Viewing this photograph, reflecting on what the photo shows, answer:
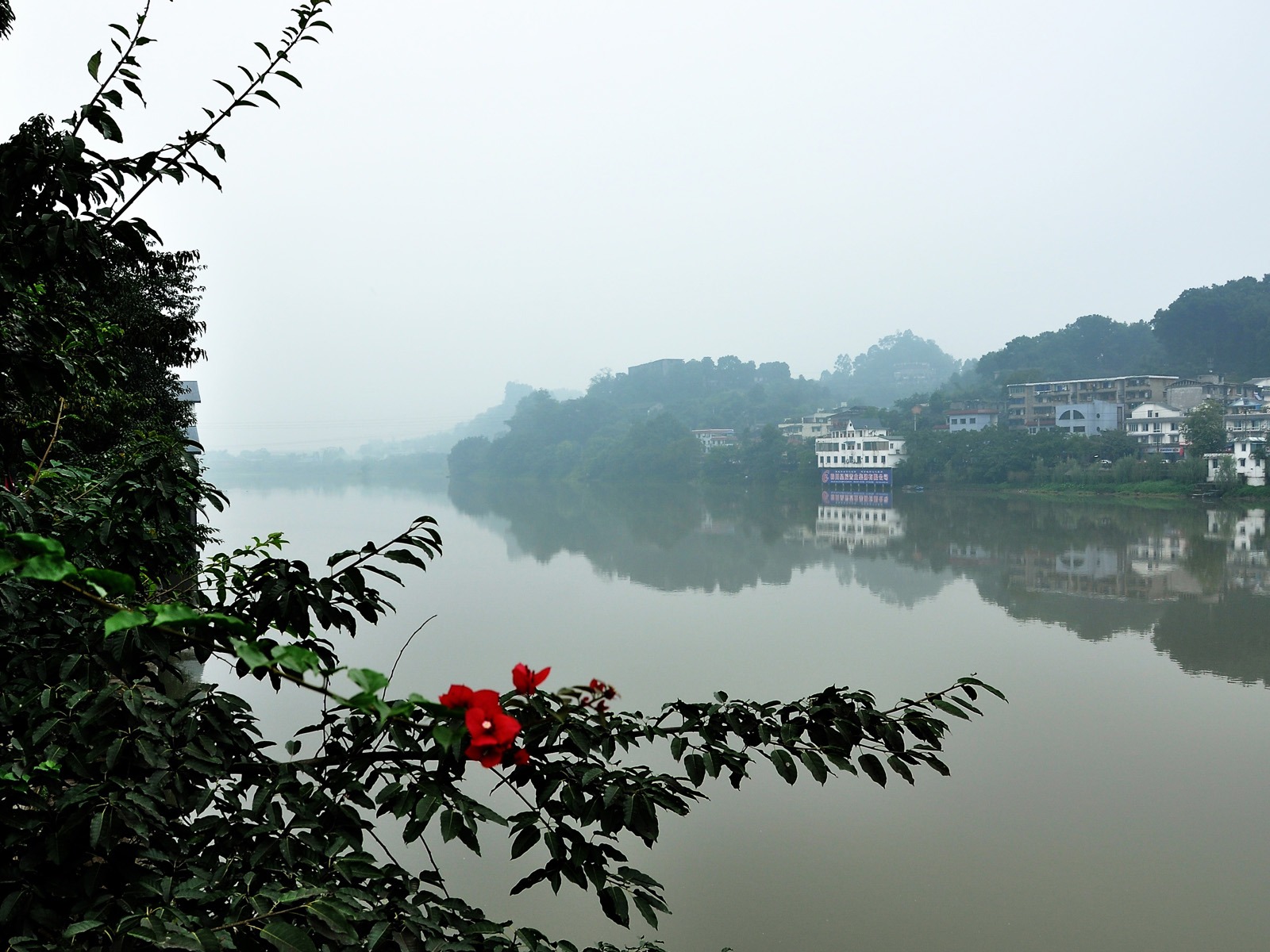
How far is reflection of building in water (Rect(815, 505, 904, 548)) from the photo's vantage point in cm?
1479

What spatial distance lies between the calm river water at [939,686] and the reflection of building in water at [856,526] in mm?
363

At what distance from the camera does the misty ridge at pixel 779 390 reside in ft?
99.3

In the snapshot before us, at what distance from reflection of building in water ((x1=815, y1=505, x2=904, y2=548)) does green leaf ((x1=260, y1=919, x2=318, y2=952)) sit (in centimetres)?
1383

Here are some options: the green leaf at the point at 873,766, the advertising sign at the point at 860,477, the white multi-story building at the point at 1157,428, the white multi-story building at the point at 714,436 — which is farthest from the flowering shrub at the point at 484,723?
the white multi-story building at the point at 714,436

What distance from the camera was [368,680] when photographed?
0.44m

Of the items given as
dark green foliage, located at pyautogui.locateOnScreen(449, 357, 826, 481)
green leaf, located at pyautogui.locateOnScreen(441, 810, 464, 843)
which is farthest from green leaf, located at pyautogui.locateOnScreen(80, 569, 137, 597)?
dark green foliage, located at pyautogui.locateOnScreen(449, 357, 826, 481)

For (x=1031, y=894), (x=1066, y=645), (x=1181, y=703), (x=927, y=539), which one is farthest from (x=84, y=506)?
(x=927, y=539)

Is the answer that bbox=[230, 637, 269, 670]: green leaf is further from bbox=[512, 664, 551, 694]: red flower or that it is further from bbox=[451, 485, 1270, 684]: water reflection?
bbox=[451, 485, 1270, 684]: water reflection

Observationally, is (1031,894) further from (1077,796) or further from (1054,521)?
(1054,521)

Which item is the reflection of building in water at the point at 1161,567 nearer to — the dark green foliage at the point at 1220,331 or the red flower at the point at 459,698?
the red flower at the point at 459,698

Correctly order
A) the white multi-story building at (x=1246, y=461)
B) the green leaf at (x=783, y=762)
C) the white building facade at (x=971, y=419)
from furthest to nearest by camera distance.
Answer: the white building facade at (x=971, y=419)
the white multi-story building at (x=1246, y=461)
the green leaf at (x=783, y=762)

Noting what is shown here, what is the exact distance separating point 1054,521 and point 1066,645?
Result: 10.4 meters

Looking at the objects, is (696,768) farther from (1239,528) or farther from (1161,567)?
(1239,528)

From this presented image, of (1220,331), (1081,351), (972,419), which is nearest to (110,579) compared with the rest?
(972,419)
